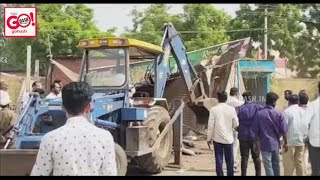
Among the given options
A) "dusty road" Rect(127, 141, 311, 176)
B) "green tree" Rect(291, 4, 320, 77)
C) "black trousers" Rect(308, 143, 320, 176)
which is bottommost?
"dusty road" Rect(127, 141, 311, 176)

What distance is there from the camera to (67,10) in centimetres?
3159

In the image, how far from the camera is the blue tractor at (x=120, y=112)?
24.9 ft

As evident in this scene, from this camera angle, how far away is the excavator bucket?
6555 millimetres

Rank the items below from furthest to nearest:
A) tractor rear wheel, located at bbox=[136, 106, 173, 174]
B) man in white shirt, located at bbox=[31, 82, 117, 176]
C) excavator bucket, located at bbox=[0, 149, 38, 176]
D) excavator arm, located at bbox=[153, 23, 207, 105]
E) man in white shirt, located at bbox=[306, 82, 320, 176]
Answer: excavator arm, located at bbox=[153, 23, 207, 105] < tractor rear wheel, located at bbox=[136, 106, 173, 174] < man in white shirt, located at bbox=[306, 82, 320, 176] < excavator bucket, located at bbox=[0, 149, 38, 176] < man in white shirt, located at bbox=[31, 82, 117, 176]

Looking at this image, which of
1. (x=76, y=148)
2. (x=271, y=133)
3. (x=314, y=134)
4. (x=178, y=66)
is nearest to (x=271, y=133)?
(x=271, y=133)

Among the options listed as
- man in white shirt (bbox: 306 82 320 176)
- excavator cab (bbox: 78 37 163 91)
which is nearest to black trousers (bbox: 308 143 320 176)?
man in white shirt (bbox: 306 82 320 176)

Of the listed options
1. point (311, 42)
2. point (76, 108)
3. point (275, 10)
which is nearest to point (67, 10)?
point (275, 10)

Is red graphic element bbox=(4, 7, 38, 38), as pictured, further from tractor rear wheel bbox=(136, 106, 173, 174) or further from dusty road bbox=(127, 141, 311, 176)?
tractor rear wheel bbox=(136, 106, 173, 174)

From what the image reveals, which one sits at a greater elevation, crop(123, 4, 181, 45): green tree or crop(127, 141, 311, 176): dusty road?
crop(123, 4, 181, 45): green tree

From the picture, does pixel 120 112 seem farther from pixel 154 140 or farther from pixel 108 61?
pixel 108 61

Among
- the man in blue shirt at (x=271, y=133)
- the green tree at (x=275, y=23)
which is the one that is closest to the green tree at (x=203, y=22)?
the green tree at (x=275, y=23)

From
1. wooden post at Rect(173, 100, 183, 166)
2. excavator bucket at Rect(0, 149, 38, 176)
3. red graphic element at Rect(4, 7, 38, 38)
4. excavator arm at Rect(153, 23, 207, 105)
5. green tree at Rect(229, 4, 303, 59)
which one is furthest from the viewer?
green tree at Rect(229, 4, 303, 59)

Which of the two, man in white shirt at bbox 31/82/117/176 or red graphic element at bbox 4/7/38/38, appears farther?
red graphic element at bbox 4/7/38/38

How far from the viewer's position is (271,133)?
24.2 ft
